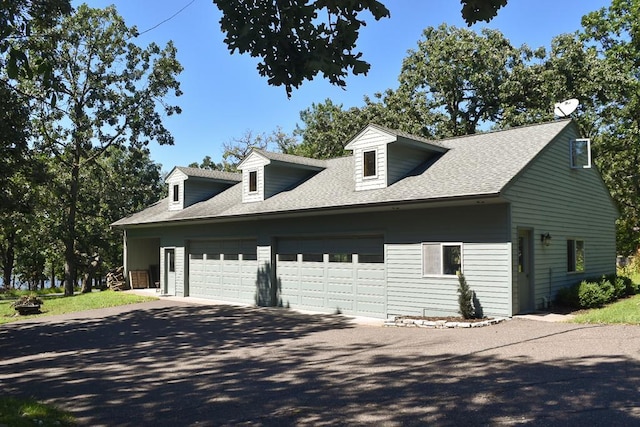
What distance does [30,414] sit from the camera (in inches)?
230

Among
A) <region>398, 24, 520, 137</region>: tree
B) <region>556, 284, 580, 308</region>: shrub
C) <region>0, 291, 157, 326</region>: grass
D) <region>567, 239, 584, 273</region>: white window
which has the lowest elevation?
<region>0, 291, 157, 326</region>: grass

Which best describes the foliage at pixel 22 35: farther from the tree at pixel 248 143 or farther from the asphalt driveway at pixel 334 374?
the tree at pixel 248 143

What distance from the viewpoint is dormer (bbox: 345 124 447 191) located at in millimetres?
14562

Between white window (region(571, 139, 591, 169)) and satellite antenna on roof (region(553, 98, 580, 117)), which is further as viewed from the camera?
satellite antenna on roof (region(553, 98, 580, 117))

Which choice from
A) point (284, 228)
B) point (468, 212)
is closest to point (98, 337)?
point (284, 228)

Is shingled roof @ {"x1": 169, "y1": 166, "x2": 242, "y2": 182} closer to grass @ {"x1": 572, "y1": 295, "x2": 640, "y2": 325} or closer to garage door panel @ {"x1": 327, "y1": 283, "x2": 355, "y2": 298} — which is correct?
garage door panel @ {"x1": 327, "y1": 283, "x2": 355, "y2": 298}

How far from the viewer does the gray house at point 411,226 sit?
12250 millimetres

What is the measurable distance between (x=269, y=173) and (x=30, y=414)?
13.4 metres

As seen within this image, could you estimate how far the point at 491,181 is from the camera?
11828 millimetres

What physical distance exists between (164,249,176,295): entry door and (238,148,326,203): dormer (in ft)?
16.7

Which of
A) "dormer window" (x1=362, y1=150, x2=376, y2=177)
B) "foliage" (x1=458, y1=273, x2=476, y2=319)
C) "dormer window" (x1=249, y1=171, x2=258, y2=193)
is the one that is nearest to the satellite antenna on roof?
"dormer window" (x1=362, y1=150, x2=376, y2=177)

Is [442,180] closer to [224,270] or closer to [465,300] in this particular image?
[465,300]

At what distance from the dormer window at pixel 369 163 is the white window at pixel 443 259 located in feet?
10.1

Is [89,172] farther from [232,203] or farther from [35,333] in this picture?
[35,333]
